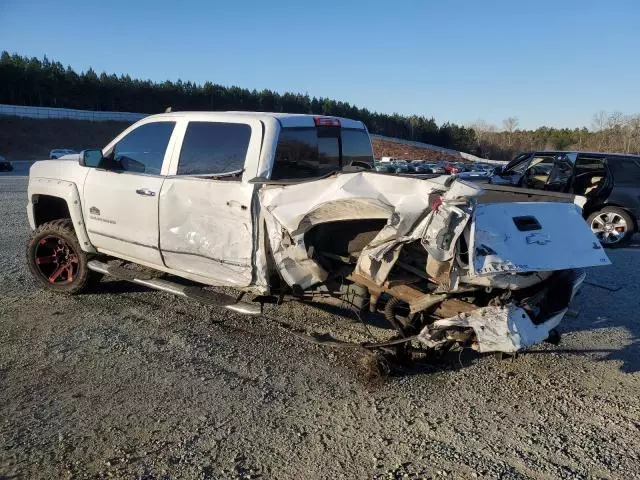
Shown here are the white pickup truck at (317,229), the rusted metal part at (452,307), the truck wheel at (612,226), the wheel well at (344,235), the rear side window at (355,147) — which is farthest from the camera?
the truck wheel at (612,226)

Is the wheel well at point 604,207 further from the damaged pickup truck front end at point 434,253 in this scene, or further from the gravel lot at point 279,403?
the damaged pickup truck front end at point 434,253

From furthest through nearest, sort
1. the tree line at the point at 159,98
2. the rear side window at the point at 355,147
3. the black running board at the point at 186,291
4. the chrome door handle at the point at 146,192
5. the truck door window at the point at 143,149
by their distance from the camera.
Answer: the tree line at the point at 159,98 → the rear side window at the point at 355,147 → the truck door window at the point at 143,149 → the chrome door handle at the point at 146,192 → the black running board at the point at 186,291

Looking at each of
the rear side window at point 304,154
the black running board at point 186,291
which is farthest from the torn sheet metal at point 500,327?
the rear side window at point 304,154

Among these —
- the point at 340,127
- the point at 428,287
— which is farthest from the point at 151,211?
the point at 428,287

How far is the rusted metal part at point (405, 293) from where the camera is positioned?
154 inches

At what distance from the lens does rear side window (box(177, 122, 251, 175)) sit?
15.3 feet

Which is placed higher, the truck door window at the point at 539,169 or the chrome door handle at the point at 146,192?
the chrome door handle at the point at 146,192

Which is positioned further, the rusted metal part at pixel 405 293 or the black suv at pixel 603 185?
the black suv at pixel 603 185

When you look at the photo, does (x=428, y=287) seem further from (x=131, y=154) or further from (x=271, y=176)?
(x=131, y=154)

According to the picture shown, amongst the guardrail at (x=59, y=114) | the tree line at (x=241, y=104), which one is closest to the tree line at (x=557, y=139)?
the tree line at (x=241, y=104)

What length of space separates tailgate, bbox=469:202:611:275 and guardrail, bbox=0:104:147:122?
59.5m

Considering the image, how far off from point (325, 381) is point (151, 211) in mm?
2257

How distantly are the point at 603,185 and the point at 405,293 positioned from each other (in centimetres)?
819

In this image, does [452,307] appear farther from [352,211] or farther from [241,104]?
[241,104]
